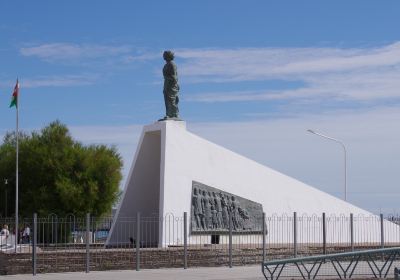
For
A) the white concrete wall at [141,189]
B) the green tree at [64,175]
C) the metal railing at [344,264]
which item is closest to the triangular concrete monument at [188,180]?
the white concrete wall at [141,189]

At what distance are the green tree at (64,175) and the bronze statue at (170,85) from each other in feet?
51.1

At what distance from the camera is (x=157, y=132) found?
3073 cm

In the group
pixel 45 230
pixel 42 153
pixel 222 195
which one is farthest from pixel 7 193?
pixel 222 195

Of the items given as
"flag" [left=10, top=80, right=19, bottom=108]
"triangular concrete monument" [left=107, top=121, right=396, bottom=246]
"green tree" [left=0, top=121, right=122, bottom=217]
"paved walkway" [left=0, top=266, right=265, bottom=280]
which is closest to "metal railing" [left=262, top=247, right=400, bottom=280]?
"paved walkway" [left=0, top=266, right=265, bottom=280]

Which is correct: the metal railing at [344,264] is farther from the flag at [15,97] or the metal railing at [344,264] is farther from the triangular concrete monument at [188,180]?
the flag at [15,97]

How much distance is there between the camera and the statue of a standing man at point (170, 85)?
3061 centimetres

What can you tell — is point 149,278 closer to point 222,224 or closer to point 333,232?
point 222,224

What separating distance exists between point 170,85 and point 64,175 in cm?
1669

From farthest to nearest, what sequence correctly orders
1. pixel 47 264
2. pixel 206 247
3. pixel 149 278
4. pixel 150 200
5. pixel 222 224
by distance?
pixel 150 200
pixel 222 224
pixel 206 247
pixel 47 264
pixel 149 278

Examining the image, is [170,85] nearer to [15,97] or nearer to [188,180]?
[188,180]

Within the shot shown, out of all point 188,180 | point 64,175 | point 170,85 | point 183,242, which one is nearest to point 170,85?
point 170,85

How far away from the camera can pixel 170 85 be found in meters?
30.7

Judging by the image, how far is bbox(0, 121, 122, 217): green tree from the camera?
148ft

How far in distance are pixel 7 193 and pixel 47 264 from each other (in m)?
26.4
